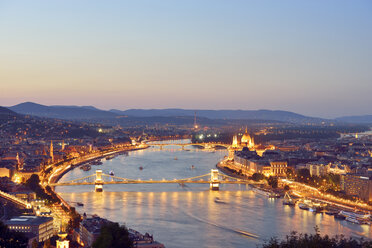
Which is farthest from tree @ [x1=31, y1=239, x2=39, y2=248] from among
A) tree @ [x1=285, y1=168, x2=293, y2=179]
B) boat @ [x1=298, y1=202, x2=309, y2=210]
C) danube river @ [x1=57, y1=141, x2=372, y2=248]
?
tree @ [x1=285, y1=168, x2=293, y2=179]

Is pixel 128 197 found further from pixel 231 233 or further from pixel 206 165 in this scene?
pixel 206 165

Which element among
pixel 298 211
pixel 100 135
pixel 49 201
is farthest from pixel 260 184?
pixel 100 135

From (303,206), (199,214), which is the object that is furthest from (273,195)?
(199,214)

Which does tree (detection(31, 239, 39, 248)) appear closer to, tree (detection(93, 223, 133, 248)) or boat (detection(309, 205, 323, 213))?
tree (detection(93, 223, 133, 248))

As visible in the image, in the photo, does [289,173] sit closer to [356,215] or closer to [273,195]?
[273,195]

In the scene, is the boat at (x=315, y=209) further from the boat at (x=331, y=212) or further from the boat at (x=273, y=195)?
the boat at (x=273, y=195)

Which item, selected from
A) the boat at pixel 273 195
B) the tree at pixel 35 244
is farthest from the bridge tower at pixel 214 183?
the tree at pixel 35 244
